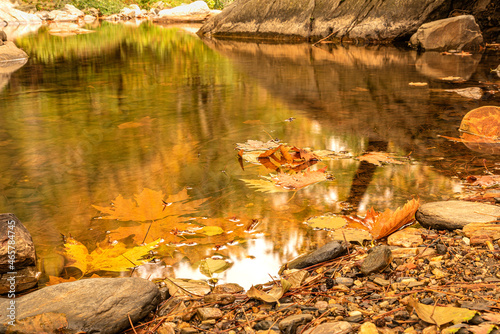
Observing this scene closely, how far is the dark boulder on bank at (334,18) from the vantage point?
40.7 feet

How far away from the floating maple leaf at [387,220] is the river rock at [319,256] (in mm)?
314

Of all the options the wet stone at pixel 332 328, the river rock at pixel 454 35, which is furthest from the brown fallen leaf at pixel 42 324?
the river rock at pixel 454 35

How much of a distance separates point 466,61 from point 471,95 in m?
4.03

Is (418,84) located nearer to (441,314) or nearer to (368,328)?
(441,314)

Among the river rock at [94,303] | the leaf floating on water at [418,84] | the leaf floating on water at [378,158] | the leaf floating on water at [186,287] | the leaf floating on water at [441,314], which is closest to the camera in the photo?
the leaf floating on water at [441,314]

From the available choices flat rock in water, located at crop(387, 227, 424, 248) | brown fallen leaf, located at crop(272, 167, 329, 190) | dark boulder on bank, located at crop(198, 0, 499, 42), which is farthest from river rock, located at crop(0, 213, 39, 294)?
dark boulder on bank, located at crop(198, 0, 499, 42)

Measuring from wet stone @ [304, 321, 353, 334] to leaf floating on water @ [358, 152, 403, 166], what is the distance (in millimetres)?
2046

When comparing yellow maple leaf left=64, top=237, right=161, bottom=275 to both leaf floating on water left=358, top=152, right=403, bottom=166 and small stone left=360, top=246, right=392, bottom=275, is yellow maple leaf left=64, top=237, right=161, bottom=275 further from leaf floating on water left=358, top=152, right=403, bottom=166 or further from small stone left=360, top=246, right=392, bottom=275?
leaf floating on water left=358, top=152, right=403, bottom=166

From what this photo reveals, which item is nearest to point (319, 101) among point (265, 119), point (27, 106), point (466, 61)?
point (265, 119)

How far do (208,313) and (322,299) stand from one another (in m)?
0.45

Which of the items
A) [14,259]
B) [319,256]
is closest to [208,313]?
[319,256]

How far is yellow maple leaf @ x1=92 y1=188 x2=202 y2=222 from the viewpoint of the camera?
262 cm

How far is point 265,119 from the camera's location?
183 inches

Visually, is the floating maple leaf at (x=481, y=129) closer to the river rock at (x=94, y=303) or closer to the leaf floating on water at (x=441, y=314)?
the leaf floating on water at (x=441, y=314)
